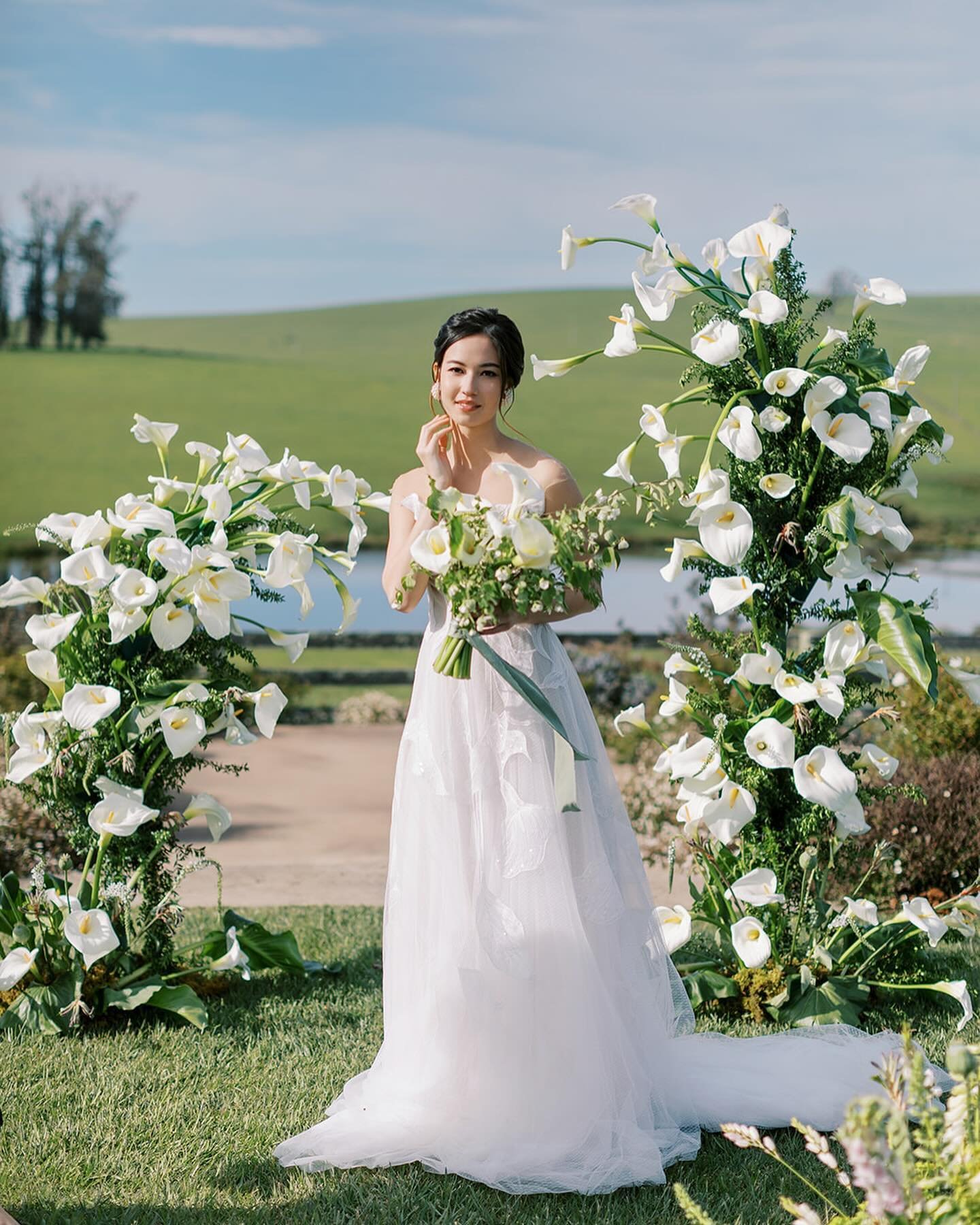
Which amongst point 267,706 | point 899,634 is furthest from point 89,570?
point 899,634

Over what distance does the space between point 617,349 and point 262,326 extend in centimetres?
2356

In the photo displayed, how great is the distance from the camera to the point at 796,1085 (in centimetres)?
362

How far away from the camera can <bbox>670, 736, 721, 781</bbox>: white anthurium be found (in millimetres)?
4035

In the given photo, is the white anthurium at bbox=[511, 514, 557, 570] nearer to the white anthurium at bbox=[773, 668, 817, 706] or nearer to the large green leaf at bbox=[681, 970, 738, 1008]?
the white anthurium at bbox=[773, 668, 817, 706]

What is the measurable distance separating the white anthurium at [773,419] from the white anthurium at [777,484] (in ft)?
0.47

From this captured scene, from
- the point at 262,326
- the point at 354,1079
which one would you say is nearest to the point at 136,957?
the point at 354,1079

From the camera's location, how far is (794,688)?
3955mm

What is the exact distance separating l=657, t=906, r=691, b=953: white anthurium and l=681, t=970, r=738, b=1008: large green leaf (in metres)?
0.26

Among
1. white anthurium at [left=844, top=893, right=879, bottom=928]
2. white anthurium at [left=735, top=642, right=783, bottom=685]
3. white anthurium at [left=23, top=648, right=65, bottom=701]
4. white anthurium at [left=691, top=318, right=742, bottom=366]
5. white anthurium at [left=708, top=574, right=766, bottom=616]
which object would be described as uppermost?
white anthurium at [left=691, top=318, right=742, bottom=366]

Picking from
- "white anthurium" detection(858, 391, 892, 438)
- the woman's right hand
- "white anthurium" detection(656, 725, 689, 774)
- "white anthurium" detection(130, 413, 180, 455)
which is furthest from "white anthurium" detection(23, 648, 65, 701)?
"white anthurium" detection(858, 391, 892, 438)

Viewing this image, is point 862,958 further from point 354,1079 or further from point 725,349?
point 725,349

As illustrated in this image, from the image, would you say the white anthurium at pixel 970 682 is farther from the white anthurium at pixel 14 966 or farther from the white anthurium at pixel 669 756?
the white anthurium at pixel 14 966

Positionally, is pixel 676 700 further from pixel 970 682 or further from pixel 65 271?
pixel 65 271

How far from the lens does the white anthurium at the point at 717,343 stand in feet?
12.4
